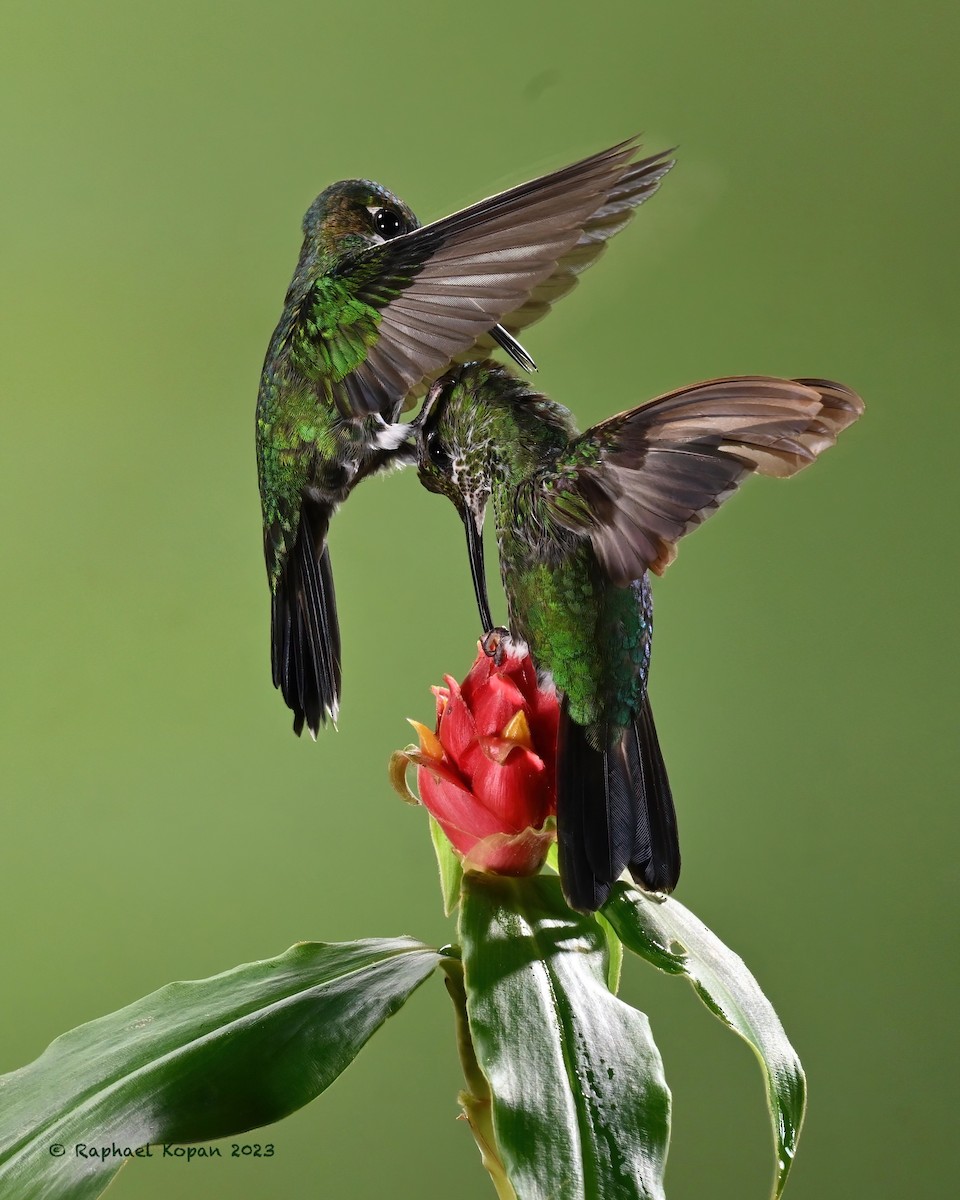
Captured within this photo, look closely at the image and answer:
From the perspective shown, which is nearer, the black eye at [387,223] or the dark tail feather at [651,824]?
the dark tail feather at [651,824]

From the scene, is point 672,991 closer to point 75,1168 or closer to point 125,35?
point 75,1168

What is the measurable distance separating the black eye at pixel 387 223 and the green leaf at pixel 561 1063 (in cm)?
41

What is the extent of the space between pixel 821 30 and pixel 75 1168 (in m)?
1.41

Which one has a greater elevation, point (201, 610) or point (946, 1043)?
point (201, 610)

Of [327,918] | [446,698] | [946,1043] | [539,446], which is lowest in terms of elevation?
[946,1043]

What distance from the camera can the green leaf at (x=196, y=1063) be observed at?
1.72 feet

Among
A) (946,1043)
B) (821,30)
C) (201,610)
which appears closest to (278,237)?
(201,610)

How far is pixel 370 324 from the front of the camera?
2.04 feet

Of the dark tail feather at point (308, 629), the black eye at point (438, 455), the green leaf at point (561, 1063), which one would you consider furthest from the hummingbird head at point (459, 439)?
the green leaf at point (561, 1063)

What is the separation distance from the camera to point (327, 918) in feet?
4.58

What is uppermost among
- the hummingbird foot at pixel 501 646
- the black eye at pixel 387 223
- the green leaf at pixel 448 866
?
the black eye at pixel 387 223

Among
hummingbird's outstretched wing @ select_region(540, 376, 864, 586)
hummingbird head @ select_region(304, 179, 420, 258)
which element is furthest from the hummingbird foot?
hummingbird head @ select_region(304, 179, 420, 258)

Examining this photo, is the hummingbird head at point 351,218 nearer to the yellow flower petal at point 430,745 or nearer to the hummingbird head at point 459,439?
the hummingbird head at point 459,439

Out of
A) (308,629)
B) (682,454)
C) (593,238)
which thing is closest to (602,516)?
(682,454)
